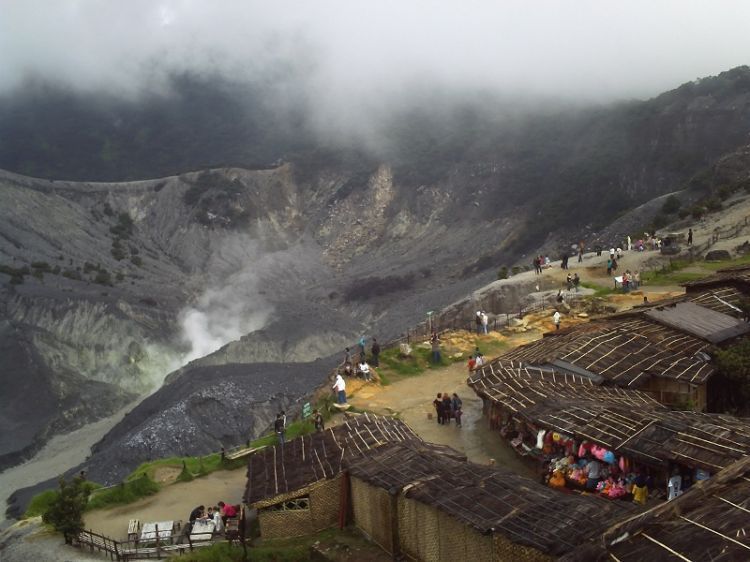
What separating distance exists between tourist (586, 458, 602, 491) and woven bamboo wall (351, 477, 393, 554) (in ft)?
11.5

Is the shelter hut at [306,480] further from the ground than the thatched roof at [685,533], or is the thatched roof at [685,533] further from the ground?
Answer: the thatched roof at [685,533]

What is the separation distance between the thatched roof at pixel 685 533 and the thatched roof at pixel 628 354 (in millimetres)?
8087

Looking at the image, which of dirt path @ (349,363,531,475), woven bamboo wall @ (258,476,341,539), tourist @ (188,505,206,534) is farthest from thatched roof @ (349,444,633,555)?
tourist @ (188,505,206,534)

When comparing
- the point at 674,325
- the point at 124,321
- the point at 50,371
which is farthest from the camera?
the point at 124,321

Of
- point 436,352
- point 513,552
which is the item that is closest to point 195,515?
point 513,552

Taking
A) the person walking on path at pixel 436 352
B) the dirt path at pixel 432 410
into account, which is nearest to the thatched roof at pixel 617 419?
the dirt path at pixel 432 410

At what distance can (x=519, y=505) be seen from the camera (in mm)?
9164

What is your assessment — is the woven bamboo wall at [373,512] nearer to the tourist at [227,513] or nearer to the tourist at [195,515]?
the tourist at [227,513]

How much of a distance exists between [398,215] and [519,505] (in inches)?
2912

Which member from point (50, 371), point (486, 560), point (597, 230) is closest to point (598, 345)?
point (486, 560)

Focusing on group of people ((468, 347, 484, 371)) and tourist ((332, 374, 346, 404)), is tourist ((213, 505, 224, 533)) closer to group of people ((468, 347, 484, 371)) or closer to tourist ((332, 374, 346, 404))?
tourist ((332, 374, 346, 404))

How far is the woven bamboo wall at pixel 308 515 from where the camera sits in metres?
12.2

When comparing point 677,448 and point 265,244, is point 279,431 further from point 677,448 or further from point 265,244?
point 265,244

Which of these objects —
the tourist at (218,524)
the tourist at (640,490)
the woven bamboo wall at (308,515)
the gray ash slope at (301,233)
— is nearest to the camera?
the tourist at (640,490)
